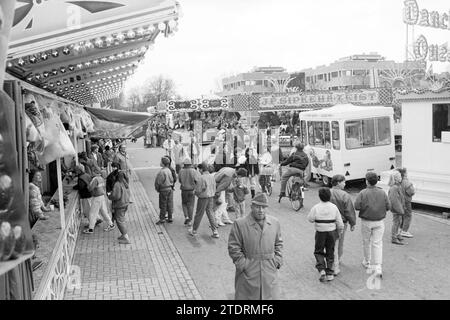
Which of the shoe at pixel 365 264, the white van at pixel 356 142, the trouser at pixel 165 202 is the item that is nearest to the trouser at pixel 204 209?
the trouser at pixel 165 202

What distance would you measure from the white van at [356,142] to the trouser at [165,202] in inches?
252

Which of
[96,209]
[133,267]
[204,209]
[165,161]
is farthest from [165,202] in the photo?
[133,267]

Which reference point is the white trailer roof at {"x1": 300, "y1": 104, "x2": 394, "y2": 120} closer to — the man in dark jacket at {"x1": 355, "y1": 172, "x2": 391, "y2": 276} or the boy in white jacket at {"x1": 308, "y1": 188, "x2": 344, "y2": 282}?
the man in dark jacket at {"x1": 355, "y1": 172, "x2": 391, "y2": 276}

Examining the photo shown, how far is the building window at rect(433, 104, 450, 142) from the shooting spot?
12.5 meters

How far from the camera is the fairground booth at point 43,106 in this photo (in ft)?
10.7

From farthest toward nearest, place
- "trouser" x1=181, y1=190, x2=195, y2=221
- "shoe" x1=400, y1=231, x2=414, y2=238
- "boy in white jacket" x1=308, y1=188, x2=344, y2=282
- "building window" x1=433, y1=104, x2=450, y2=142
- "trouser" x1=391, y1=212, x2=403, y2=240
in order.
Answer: "building window" x1=433, y1=104, x2=450, y2=142 < "trouser" x1=181, y1=190, x2=195, y2=221 < "shoe" x1=400, y1=231, x2=414, y2=238 < "trouser" x1=391, y1=212, x2=403, y2=240 < "boy in white jacket" x1=308, y1=188, x2=344, y2=282

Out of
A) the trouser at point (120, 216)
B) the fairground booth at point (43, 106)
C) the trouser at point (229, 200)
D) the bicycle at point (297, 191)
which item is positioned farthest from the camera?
the trouser at point (229, 200)

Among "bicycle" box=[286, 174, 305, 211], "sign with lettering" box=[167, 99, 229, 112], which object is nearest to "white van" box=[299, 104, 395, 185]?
"bicycle" box=[286, 174, 305, 211]

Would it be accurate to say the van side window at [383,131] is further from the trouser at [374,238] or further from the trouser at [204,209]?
the trouser at [374,238]

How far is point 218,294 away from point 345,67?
75653 millimetres
